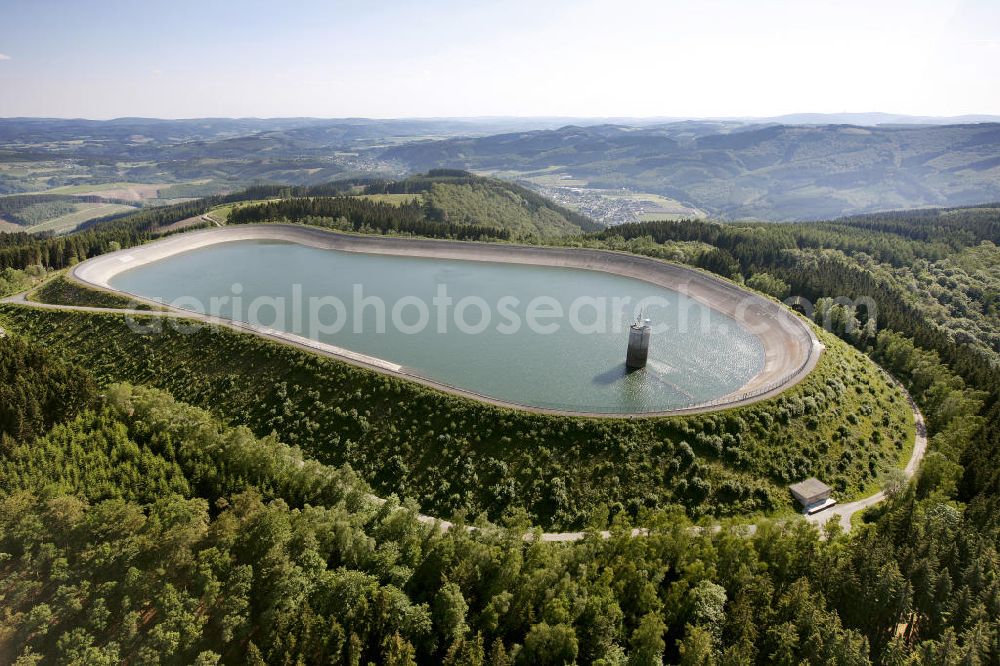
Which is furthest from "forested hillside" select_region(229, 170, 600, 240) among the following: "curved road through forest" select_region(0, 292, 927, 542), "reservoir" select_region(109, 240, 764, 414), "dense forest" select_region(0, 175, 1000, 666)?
"dense forest" select_region(0, 175, 1000, 666)

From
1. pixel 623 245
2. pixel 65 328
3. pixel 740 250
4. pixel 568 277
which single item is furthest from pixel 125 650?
pixel 740 250

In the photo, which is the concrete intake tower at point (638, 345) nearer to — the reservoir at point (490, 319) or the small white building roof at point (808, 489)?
the reservoir at point (490, 319)

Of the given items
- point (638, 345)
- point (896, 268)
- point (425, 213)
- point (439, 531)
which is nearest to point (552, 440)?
point (439, 531)

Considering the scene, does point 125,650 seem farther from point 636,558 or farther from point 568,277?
point 568,277

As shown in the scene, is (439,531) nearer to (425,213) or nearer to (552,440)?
(552,440)

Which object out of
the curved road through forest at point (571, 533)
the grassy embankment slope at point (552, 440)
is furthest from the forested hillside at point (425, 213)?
the grassy embankment slope at point (552, 440)

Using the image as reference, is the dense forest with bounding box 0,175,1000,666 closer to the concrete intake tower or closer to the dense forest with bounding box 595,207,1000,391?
the concrete intake tower
